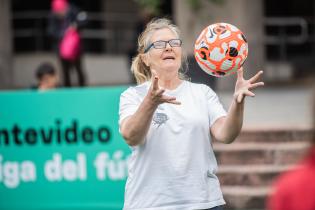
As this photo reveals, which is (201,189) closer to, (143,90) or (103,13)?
(143,90)

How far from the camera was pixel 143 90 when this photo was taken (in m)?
4.67

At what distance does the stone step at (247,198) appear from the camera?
9109mm

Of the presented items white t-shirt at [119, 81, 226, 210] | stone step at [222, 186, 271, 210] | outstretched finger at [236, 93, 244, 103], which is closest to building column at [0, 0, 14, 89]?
stone step at [222, 186, 271, 210]

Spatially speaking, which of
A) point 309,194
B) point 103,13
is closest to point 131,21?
point 103,13

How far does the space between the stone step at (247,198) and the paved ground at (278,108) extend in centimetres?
85

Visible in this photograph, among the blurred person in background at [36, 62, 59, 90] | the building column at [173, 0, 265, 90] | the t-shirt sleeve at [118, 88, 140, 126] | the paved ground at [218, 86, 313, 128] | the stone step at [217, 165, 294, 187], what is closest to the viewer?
the t-shirt sleeve at [118, 88, 140, 126]

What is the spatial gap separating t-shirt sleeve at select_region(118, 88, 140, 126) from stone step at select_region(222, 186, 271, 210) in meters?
4.65

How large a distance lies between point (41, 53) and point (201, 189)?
669 inches

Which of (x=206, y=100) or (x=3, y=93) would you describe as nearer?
(x=206, y=100)

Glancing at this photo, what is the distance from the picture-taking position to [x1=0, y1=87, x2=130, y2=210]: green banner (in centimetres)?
854

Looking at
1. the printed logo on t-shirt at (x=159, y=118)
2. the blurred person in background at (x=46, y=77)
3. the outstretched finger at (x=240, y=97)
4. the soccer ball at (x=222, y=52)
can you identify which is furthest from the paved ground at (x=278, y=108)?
the outstretched finger at (x=240, y=97)

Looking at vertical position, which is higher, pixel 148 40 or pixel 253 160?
pixel 148 40

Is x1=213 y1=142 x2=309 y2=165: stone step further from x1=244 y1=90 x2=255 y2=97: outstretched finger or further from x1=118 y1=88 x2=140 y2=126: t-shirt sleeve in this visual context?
x1=244 y1=90 x2=255 y2=97: outstretched finger

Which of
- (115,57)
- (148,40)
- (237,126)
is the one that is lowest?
(115,57)
